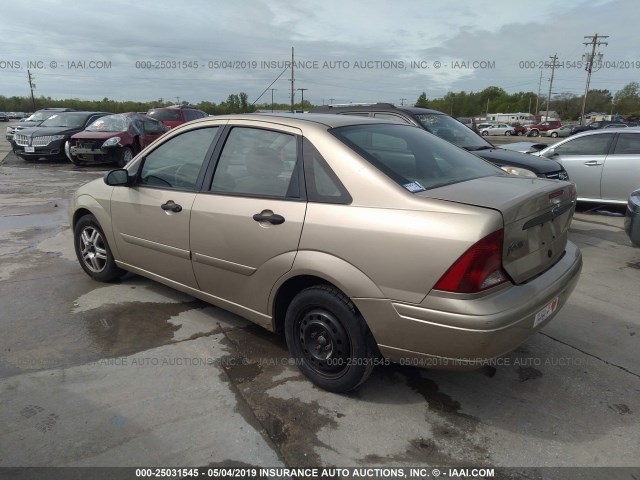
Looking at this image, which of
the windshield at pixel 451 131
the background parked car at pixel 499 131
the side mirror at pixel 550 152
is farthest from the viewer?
the background parked car at pixel 499 131

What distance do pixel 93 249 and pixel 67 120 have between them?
14.5 m

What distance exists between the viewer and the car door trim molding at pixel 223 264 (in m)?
3.10

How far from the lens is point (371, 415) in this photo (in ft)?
8.80

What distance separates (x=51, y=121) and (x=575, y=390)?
61.0 feet

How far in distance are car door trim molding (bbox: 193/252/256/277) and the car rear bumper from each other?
878 mm

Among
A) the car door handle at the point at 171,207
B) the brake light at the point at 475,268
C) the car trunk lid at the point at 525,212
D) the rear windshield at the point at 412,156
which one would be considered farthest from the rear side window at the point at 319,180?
the car door handle at the point at 171,207

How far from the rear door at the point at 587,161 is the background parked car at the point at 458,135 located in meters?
1.30

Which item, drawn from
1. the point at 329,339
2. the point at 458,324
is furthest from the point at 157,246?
the point at 458,324

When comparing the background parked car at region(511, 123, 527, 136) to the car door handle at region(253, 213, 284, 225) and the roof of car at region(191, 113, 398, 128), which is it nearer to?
the roof of car at region(191, 113, 398, 128)

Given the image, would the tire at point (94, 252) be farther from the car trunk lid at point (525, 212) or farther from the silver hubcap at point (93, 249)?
the car trunk lid at point (525, 212)

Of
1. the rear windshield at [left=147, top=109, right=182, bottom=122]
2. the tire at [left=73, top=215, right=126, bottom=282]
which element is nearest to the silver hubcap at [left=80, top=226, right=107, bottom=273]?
the tire at [left=73, top=215, right=126, bottom=282]

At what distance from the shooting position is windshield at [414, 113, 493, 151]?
7.03m

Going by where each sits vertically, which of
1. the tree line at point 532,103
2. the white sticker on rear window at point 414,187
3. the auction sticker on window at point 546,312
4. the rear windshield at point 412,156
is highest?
the tree line at point 532,103

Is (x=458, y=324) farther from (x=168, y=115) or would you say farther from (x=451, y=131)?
(x=168, y=115)
